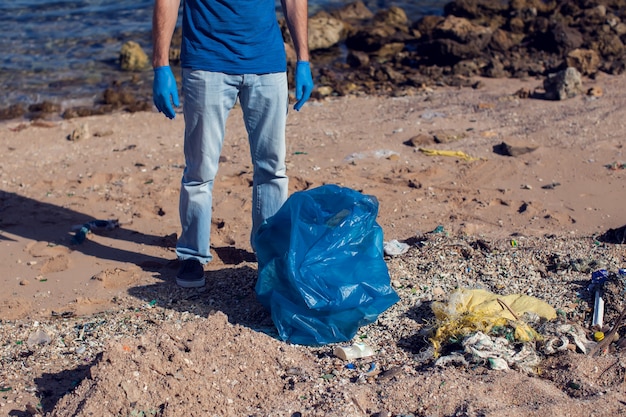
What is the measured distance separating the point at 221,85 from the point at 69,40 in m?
8.70

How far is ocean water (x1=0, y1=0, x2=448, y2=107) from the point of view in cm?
988

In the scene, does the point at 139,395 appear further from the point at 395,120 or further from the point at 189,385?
the point at 395,120

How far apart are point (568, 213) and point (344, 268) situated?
Answer: 90.1 inches

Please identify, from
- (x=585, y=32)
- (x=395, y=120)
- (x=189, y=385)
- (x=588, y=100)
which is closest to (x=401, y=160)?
(x=395, y=120)

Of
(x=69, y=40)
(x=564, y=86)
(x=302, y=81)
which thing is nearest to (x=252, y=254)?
(x=302, y=81)

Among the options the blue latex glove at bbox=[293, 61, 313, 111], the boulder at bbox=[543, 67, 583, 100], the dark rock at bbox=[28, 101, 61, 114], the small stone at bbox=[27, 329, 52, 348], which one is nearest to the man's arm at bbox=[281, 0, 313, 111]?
the blue latex glove at bbox=[293, 61, 313, 111]

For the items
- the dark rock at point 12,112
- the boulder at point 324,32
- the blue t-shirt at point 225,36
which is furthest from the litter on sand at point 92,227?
the boulder at point 324,32

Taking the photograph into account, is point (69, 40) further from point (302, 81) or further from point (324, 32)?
Answer: point (302, 81)

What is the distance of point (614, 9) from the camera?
13016 mm

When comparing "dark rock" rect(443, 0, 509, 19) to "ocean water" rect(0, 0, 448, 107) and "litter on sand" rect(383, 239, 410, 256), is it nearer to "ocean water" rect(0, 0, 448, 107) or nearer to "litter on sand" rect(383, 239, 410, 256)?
"ocean water" rect(0, 0, 448, 107)

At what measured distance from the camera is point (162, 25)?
3.96m

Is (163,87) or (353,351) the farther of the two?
(163,87)

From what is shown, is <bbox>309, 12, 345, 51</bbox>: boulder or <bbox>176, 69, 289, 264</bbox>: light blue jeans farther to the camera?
<bbox>309, 12, 345, 51</bbox>: boulder

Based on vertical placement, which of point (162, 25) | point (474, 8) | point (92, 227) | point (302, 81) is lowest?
point (474, 8)
